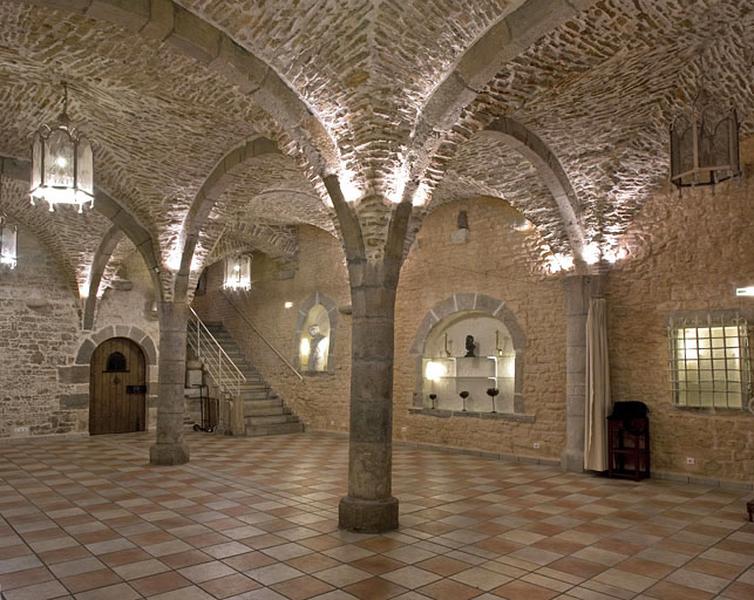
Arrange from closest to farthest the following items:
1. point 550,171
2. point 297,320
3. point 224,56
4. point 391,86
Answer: point 224,56
point 391,86
point 550,171
point 297,320

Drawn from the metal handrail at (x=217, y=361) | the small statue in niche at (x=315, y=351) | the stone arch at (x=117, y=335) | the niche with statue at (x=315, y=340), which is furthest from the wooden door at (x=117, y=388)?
the small statue in niche at (x=315, y=351)

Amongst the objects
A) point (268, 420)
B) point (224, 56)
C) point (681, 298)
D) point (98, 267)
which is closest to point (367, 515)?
point (224, 56)

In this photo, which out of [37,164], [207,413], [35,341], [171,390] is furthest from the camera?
[207,413]

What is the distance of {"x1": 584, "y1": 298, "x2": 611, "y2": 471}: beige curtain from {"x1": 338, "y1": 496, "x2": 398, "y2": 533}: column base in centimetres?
346

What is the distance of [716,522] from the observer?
5129 millimetres

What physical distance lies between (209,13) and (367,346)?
9.00 ft

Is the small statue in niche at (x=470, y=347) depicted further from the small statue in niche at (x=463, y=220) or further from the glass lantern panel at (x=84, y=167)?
the glass lantern panel at (x=84, y=167)

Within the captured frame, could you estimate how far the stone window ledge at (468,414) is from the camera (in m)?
8.52

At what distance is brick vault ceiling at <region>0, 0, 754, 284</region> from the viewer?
170 inches

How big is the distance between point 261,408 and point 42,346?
4.18 meters

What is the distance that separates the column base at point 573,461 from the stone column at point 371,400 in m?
3.64

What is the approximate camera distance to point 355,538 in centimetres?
454

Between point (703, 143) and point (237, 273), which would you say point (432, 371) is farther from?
point (703, 143)

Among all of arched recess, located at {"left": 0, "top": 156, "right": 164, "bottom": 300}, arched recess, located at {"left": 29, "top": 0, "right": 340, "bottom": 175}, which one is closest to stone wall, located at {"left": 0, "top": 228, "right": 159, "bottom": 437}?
arched recess, located at {"left": 0, "top": 156, "right": 164, "bottom": 300}
